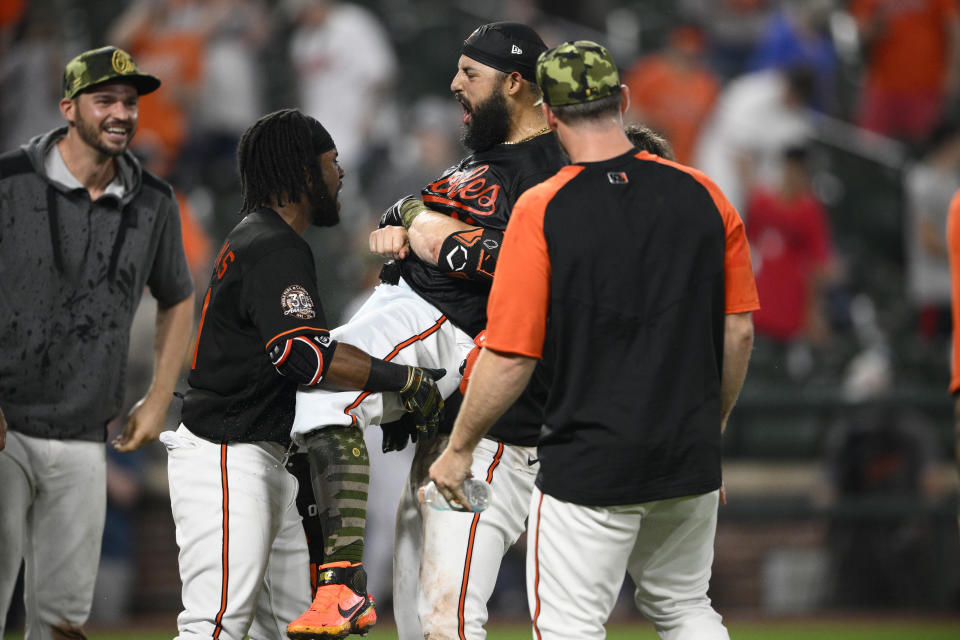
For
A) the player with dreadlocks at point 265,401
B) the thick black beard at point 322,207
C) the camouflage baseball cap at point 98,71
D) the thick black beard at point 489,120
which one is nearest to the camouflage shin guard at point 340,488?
the player with dreadlocks at point 265,401

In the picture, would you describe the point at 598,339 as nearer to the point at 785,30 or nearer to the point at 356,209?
the point at 356,209

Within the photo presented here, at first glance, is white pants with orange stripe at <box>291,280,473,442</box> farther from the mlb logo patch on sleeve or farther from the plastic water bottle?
the mlb logo patch on sleeve

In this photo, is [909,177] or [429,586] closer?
[429,586]

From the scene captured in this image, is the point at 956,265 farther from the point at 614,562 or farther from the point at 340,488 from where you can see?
the point at 340,488

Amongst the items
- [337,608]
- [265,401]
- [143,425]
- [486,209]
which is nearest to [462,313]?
[486,209]

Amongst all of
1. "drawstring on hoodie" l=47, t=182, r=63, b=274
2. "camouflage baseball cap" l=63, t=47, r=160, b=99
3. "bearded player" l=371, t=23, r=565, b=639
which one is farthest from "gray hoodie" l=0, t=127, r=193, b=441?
"bearded player" l=371, t=23, r=565, b=639

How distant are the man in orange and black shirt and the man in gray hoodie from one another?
1.91 meters

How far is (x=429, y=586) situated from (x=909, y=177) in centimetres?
821

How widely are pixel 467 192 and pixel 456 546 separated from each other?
121 cm

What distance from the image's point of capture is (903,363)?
33.2 feet

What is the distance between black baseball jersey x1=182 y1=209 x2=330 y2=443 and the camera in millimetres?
3881

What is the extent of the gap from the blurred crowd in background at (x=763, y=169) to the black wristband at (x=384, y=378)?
4.66m

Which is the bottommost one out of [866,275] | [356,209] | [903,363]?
[903,363]

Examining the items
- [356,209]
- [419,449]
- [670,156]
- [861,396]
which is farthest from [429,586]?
[356,209]
